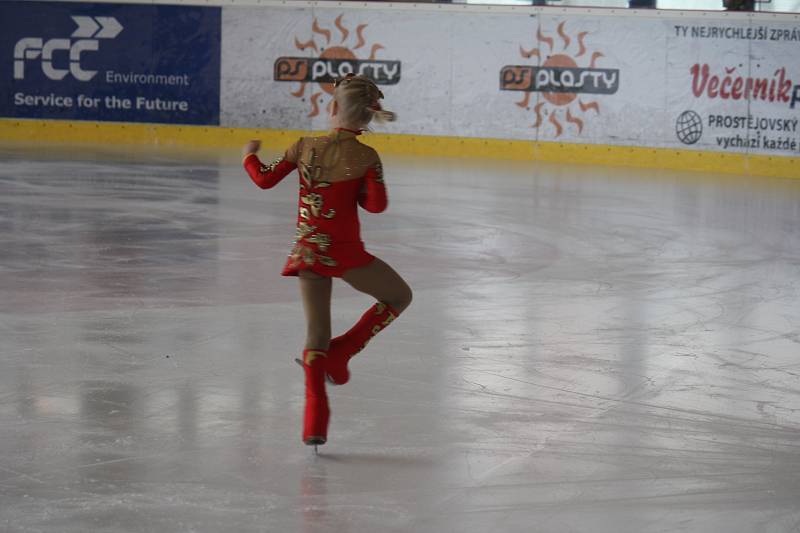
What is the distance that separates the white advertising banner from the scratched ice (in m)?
10.5

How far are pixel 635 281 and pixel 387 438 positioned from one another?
15.7ft

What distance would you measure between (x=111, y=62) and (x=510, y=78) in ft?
25.8

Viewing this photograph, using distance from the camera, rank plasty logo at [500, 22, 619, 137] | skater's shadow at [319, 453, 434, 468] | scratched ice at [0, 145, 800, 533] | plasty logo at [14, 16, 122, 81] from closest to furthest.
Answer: scratched ice at [0, 145, 800, 533] → skater's shadow at [319, 453, 434, 468] → plasty logo at [500, 22, 619, 137] → plasty logo at [14, 16, 122, 81]

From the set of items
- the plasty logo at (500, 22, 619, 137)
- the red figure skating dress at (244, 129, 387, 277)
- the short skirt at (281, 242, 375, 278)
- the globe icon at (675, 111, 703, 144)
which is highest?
the plasty logo at (500, 22, 619, 137)

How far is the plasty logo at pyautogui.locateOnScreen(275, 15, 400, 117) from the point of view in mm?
23547

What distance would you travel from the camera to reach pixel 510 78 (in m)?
23.1

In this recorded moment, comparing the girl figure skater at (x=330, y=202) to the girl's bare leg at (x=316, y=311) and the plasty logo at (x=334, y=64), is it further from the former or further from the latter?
the plasty logo at (x=334, y=64)

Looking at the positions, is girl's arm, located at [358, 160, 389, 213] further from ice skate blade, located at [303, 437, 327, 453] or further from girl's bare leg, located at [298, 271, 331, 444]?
ice skate blade, located at [303, 437, 327, 453]

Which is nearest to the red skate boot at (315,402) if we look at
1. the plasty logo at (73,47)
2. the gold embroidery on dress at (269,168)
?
the gold embroidery on dress at (269,168)

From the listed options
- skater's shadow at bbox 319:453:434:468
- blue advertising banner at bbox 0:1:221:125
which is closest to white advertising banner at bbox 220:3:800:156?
blue advertising banner at bbox 0:1:221:125

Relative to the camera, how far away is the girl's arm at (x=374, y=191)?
4680 mm

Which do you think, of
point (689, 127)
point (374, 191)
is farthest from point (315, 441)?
point (689, 127)

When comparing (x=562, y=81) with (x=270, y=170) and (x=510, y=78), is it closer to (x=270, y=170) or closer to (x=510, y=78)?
(x=510, y=78)

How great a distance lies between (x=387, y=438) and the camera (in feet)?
15.9
